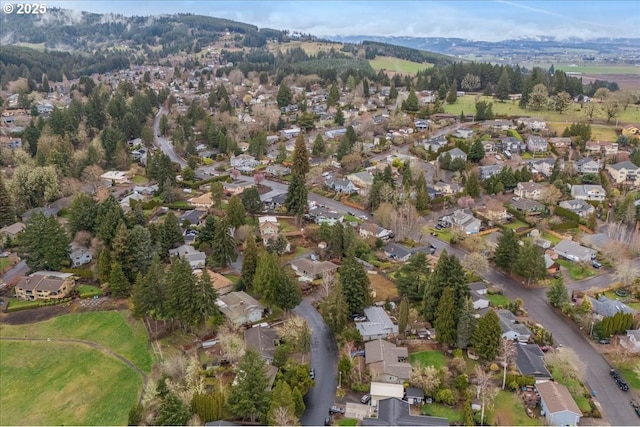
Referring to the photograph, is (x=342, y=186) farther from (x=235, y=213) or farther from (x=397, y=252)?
(x=397, y=252)

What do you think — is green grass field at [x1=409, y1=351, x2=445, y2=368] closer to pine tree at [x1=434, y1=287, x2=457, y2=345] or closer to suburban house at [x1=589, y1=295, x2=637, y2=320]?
pine tree at [x1=434, y1=287, x2=457, y2=345]

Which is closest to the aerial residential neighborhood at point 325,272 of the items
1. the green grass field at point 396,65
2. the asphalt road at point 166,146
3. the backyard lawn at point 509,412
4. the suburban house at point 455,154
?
the backyard lawn at point 509,412

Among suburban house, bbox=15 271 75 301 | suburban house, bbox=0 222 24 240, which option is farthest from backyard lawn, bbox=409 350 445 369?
suburban house, bbox=0 222 24 240

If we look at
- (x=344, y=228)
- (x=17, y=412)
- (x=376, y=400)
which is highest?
(x=344, y=228)

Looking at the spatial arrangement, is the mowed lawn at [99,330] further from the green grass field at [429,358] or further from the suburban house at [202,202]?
the suburban house at [202,202]

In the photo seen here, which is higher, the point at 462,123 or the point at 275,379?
the point at 462,123

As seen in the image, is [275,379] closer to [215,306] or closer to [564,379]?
[215,306]

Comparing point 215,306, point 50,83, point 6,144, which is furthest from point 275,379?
point 50,83
